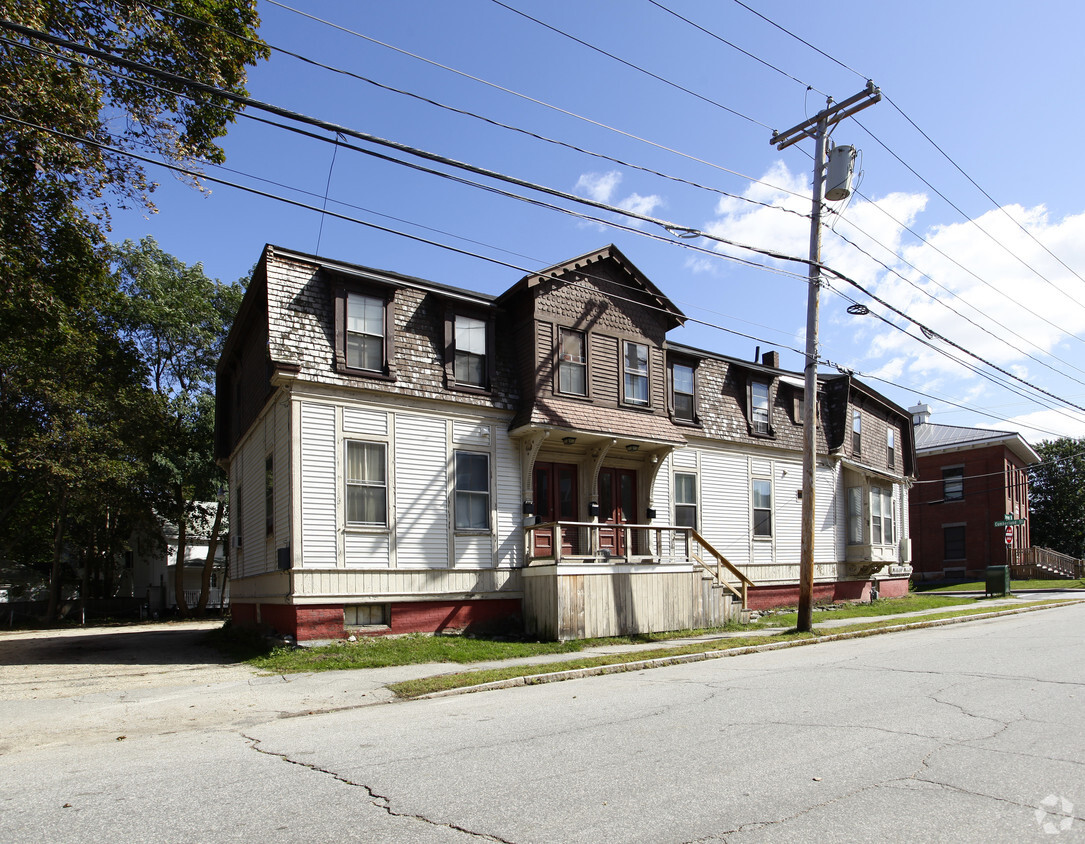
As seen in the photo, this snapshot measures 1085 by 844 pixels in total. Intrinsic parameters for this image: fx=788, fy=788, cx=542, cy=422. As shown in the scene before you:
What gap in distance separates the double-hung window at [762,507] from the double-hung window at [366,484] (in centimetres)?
1243

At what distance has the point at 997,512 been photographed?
46188mm

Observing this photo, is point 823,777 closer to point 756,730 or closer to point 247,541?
point 756,730

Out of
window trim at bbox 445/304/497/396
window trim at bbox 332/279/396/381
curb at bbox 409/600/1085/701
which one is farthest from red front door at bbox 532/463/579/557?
curb at bbox 409/600/1085/701

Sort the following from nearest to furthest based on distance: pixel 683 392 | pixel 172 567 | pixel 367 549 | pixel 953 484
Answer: pixel 367 549, pixel 683 392, pixel 172 567, pixel 953 484

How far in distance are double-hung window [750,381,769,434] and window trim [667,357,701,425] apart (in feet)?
8.97

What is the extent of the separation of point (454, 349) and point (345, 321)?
2618mm

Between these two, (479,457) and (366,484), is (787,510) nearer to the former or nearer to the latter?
(479,457)

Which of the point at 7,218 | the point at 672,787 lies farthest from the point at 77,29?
the point at 672,787

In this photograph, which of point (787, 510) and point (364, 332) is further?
point (787, 510)

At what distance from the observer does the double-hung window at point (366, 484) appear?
1619 centimetres

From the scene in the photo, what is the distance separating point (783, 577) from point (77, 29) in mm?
22195

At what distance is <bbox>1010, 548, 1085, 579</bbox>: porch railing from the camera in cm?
4550

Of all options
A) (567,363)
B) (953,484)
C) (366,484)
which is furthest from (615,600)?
(953,484)

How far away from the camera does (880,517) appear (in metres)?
28.9
